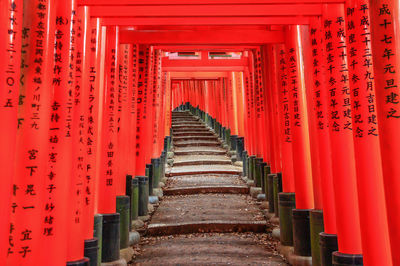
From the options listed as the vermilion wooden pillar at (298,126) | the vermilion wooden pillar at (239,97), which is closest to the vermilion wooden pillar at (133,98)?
the vermilion wooden pillar at (298,126)

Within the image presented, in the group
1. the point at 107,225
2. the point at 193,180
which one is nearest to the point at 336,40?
the point at 107,225

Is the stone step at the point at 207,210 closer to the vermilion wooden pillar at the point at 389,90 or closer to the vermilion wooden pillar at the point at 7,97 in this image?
the vermilion wooden pillar at the point at 389,90

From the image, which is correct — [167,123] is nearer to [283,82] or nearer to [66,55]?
[283,82]

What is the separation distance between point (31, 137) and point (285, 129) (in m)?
3.53

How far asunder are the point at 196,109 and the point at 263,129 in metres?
15.2

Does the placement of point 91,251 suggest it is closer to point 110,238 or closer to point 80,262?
point 80,262

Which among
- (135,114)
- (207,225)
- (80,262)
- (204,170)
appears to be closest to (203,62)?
(204,170)

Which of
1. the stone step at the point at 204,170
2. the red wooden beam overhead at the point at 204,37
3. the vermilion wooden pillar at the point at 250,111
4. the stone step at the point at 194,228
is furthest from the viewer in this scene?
the stone step at the point at 204,170

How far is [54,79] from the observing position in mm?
2785

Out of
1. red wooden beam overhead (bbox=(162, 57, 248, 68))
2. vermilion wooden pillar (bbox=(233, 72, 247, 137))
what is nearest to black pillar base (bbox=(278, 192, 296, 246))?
red wooden beam overhead (bbox=(162, 57, 248, 68))

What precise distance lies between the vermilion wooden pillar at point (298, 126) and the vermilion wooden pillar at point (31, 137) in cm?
295

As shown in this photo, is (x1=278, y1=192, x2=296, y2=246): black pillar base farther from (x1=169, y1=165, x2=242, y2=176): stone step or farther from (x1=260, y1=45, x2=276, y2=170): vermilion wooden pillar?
(x1=169, y1=165, x2=242, y2=176): stone step

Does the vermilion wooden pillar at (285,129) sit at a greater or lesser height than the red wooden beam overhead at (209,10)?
lesser

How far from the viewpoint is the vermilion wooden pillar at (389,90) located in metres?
2.24
